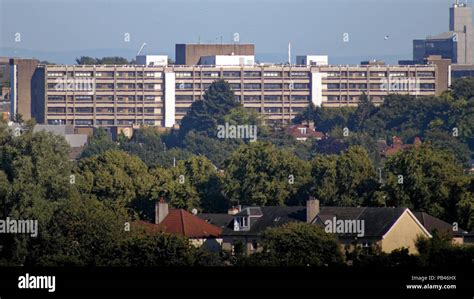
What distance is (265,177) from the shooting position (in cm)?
8500

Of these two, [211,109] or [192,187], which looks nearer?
[192,187]

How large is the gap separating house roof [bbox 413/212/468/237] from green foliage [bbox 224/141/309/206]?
13595 mm

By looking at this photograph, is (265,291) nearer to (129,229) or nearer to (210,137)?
(129,229)

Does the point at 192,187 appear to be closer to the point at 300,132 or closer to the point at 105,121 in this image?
the point at 300,132

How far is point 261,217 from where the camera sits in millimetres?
66812

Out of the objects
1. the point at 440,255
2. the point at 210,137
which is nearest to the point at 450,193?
the point at 440,255

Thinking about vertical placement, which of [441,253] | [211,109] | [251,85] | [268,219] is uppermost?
Result: [251,85]

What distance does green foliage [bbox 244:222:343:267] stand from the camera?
4601 cm

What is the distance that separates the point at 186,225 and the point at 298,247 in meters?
15.2

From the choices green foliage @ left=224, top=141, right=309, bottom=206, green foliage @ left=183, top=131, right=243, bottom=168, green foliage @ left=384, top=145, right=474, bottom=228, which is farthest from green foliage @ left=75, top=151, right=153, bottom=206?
green foliage @ left=183, top=131, right=243, bottom=168

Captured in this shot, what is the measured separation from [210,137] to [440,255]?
122795 mm

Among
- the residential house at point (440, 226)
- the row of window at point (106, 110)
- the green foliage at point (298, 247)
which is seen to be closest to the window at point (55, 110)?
the row of window at point (106, 110)

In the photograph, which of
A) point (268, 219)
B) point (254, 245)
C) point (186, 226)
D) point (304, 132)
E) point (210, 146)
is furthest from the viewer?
point (304, 132)

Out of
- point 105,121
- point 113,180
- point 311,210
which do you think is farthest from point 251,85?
point 311,210
